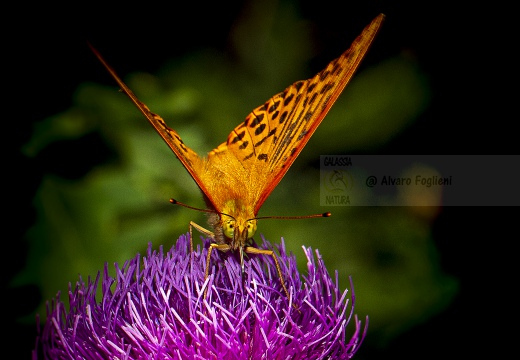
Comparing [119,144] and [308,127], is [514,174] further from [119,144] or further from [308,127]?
[119,144]

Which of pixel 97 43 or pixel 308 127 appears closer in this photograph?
pixel 308 127

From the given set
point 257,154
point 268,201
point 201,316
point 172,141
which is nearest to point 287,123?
point 257,154

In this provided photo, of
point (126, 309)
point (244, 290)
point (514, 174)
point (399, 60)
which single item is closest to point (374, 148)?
point (399, 60)

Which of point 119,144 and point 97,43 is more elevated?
point 97,43

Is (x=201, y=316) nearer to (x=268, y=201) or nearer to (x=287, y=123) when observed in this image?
(x=287, y=123)
